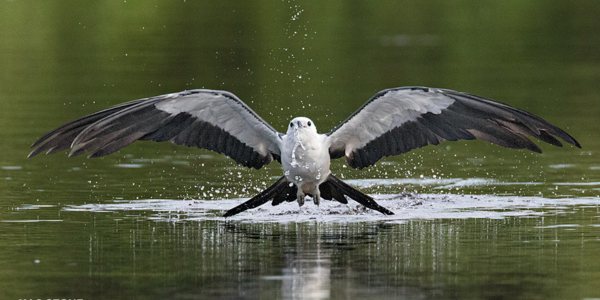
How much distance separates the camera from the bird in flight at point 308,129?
1445 cm

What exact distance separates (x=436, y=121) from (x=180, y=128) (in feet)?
8.27

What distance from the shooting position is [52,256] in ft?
41.2

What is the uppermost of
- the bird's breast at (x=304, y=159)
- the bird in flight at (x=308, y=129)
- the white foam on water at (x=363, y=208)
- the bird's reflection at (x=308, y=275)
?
the bird in flight at (x=308, y=129)

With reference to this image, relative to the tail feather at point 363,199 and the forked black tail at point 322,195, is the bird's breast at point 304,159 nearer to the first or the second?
the forked black tail at point 322,195

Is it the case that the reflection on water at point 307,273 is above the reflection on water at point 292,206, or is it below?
below

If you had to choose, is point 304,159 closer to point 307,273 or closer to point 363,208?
point 363,208

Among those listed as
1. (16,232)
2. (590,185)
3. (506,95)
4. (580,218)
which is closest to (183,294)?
(16,232)

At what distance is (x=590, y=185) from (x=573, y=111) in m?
7.03

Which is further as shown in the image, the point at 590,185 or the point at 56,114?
the point at 56,114

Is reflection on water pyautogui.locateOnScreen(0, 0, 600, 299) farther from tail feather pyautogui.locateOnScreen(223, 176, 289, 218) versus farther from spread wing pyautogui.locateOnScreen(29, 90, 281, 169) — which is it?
spread wing pyautogui.locateOnScreen(29, 90, 281, 169)

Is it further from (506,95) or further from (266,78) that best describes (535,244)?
(266,78)

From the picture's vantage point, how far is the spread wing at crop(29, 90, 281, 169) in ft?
47.3

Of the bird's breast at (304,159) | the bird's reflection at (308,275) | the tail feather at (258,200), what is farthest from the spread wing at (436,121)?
the bird's reflection at (308,275)

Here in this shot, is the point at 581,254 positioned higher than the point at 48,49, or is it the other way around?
the point at 48,49
